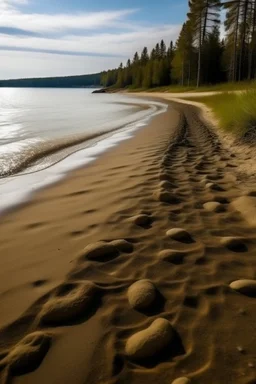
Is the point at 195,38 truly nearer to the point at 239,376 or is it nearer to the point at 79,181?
the point at 79,181

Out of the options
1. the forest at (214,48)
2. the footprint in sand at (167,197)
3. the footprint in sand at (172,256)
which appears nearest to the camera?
the footprint in sand at (172,256)

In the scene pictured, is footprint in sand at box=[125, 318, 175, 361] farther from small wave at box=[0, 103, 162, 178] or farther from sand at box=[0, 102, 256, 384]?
small wave at box=[0, 103, 162, 178]

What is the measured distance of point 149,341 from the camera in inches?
58.7

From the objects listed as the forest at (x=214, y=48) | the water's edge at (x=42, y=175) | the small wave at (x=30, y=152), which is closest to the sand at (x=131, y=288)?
the water's edge at (x=42, y=175)

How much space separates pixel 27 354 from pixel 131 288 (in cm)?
71

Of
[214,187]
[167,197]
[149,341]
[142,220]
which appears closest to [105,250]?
[142,220]

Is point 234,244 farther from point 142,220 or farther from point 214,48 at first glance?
point 214,48

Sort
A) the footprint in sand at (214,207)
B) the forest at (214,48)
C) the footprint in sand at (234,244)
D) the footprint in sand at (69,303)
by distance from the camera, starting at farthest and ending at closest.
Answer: the forest at (214,48) < the footprint in sand at (214,207) < the footprint in sand at (234,244) < the footprint in sand at (69,303)

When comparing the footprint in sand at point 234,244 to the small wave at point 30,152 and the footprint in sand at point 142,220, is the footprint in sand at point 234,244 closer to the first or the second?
the footprint in sand at point 142,220

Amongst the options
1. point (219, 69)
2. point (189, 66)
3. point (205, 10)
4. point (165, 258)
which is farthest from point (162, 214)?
point (219, 69)

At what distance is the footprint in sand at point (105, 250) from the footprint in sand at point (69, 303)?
1.12 ft

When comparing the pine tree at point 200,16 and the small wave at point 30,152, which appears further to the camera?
the pine tree at point 200,16

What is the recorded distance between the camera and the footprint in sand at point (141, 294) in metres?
1.78

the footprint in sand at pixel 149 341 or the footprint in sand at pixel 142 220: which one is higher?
the footprint in sand at pixel 142 220
